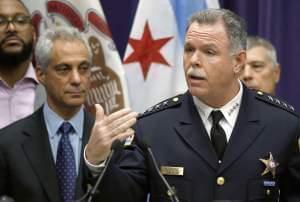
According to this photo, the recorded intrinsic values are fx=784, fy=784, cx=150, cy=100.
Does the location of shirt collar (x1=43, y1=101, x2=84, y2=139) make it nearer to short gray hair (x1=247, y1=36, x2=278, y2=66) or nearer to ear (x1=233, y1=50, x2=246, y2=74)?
ear (x1=233, y1=50, x2=246, y2=74)

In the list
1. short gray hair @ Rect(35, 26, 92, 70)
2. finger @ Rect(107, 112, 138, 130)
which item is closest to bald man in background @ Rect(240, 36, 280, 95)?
→ short gray hair @ Rect(35, 26, 92, 70)

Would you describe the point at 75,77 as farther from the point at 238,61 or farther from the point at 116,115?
the point at 116,115

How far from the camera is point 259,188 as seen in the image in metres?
2.57

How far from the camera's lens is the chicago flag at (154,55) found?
4.67 meters

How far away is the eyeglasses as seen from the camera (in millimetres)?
3902

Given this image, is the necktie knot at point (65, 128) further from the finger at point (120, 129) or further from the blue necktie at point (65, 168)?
the finger at point (120, 129)

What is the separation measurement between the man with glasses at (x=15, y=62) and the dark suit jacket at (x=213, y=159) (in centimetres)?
136

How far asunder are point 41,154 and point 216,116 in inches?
34.8

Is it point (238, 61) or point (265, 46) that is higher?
point (238, 61)

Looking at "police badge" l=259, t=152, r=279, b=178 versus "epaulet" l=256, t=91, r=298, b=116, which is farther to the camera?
"epaulet" l=256, t=91, r=298, b=116

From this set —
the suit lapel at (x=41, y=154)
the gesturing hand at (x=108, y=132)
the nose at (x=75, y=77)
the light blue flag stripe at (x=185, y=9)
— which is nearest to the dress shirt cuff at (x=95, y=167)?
the gesturing hand at (x=108, y=132)

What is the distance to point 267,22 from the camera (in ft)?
15.9

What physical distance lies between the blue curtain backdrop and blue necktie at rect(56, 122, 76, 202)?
5.54 feet

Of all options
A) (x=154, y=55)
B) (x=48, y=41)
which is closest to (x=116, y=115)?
(x=48, y=41)
